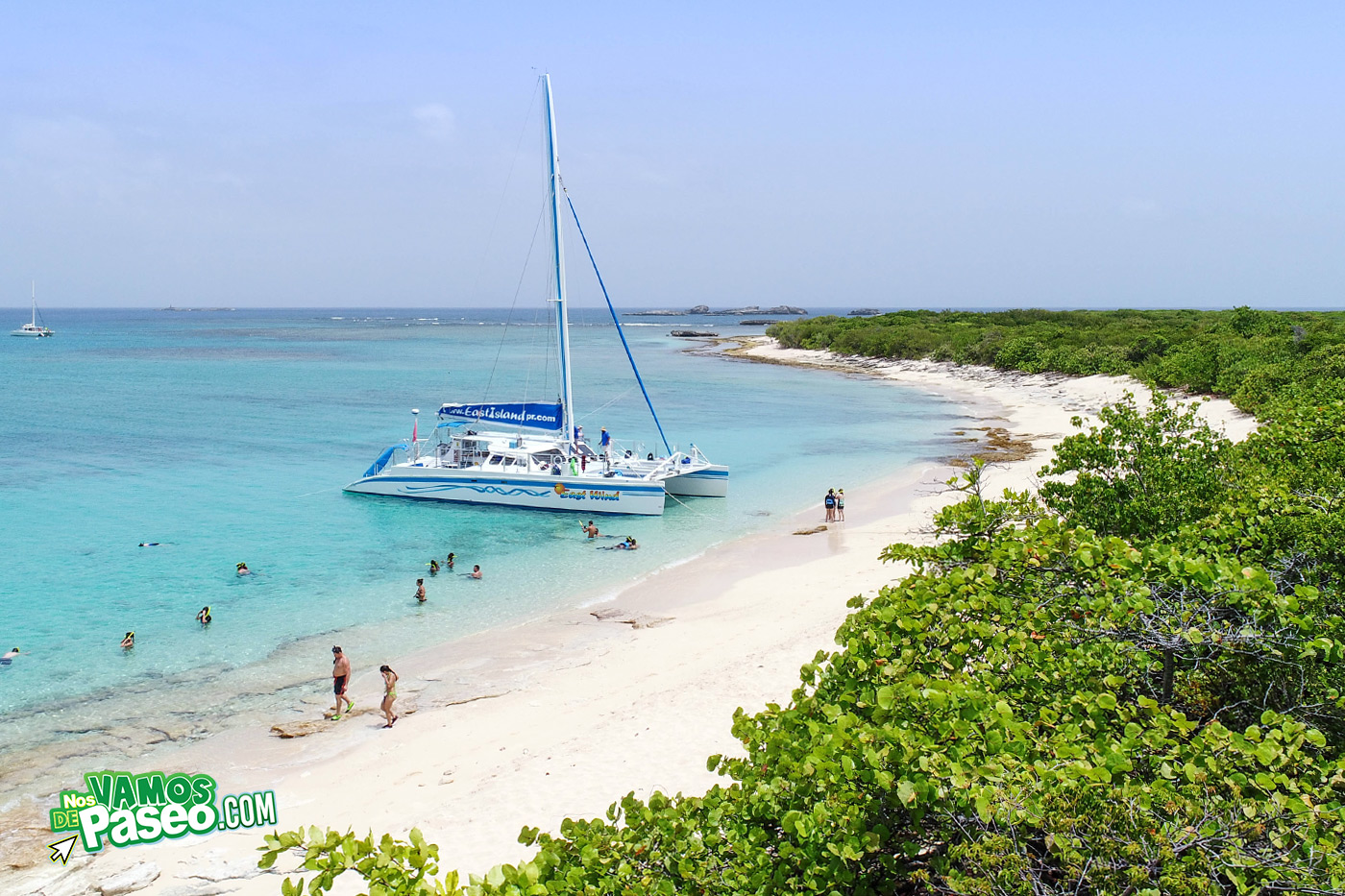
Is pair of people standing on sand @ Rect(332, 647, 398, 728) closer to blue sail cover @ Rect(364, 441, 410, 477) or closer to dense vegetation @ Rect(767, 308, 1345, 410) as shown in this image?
blue sail cover @ Rect(364, 441, 410, 477)

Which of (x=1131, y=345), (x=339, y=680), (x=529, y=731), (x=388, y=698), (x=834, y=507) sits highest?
(x=1131, y=345)

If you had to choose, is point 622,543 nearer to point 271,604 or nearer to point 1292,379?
point 271,604

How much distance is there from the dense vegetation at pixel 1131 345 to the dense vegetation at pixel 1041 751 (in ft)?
46.9

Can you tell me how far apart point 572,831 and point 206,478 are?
30.7m

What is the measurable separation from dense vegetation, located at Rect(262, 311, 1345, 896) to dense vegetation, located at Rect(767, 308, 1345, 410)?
14299 millimetres

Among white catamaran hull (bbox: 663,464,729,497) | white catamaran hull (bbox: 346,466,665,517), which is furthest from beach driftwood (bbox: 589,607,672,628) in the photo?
white catamaran hull (bbox: 663,464,729,497)

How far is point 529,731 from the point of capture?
472 inches

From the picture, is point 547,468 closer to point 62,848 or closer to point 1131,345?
point 62,848

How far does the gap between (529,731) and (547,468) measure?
50.4 ft

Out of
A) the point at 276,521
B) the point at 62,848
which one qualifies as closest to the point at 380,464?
the point at 276,521

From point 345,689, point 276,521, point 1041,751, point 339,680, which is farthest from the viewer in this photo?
point 276,521

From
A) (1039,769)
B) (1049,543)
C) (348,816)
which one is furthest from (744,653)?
(1039,769)

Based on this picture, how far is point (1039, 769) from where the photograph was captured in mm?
4250

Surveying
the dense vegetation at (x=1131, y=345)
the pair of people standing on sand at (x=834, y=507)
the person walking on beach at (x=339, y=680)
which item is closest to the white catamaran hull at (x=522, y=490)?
the pair of people standing on sand at (x=834, y=507)
